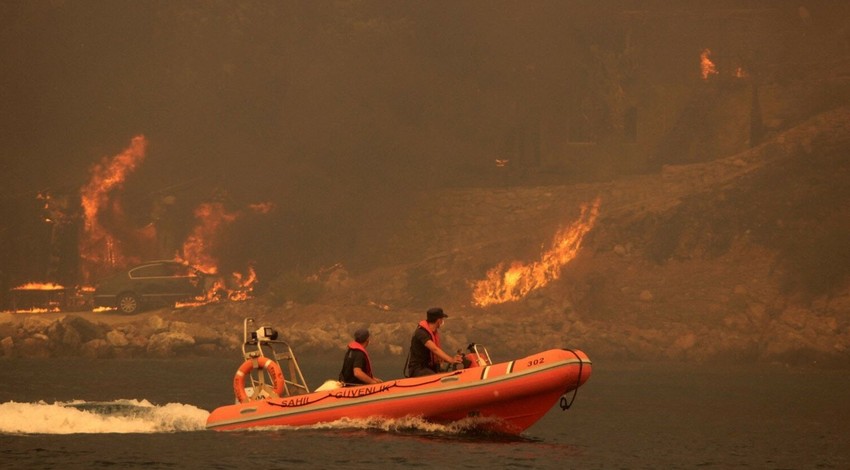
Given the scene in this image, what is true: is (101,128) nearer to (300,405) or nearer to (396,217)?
(396,217)

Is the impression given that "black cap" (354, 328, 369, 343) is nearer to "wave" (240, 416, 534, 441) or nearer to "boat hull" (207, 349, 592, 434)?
"boat hull" (207, 349, 592, 434)

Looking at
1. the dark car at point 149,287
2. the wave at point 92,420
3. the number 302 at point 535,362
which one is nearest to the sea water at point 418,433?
the wave at point 92,420

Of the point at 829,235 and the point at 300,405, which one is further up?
the point at 829,235

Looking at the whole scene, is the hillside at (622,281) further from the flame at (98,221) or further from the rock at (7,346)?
the flame at (98,221)

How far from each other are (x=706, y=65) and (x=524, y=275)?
14.2 m

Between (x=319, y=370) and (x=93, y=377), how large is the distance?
273 inches

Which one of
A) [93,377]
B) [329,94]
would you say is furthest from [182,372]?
[329,94]

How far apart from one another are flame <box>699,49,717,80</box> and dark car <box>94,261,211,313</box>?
23.7m

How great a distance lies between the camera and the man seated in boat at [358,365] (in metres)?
22.9

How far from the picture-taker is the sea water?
71.0ft

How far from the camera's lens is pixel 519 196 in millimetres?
55219

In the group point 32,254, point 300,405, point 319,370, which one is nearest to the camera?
point 300,405

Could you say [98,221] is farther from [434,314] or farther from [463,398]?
[463,398]

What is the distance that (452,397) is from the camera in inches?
875
